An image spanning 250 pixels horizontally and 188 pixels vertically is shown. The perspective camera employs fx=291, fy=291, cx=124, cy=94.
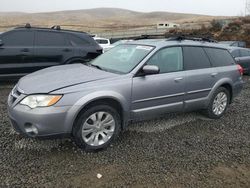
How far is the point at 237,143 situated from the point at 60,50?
5367mm

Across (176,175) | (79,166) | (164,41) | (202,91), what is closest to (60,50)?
(164,41)

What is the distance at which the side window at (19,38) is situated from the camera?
7.54 m

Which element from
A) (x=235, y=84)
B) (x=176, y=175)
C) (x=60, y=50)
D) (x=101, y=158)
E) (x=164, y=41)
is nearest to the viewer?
(x=176, y=175)

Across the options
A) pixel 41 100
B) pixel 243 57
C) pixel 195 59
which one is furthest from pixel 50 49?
pixel 243 57

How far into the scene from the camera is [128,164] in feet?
12.5

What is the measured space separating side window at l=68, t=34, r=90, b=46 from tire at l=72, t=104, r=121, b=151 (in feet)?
15.5

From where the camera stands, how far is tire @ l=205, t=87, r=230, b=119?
565 cm

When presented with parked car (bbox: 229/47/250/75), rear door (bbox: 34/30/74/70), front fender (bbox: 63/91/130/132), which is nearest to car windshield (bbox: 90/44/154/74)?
front fender (bbox: 63/91/130/132)

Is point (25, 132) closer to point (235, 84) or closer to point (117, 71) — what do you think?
point (117, 71)

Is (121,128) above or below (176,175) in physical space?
above

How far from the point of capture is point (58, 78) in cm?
416

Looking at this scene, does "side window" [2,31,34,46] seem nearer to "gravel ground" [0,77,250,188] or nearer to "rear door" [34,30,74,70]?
"rear door" [34,30,74,70]

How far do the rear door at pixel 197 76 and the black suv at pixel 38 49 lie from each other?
12.9 feet

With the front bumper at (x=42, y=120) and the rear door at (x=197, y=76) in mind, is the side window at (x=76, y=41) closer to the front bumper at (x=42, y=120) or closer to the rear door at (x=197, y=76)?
the rear door at (x=197, y=76)
